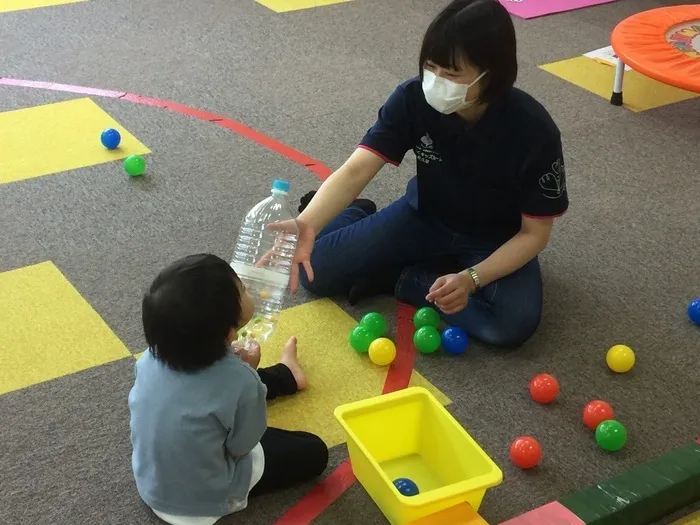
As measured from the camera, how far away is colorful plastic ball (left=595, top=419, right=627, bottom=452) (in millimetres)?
1581

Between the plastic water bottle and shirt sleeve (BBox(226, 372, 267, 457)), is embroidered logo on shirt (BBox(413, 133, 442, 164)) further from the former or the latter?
shirt sleeve (BBox(226, 372, 267, 457))

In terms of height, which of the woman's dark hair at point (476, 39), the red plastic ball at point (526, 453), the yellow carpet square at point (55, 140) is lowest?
the red plastic ball at point (526, 453)

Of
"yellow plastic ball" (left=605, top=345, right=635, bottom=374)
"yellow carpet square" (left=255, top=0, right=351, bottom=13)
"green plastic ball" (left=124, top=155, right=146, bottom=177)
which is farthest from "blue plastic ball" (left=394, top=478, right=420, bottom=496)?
"yellow carpet square" (left=255, top=0, right=351, bottom=13)

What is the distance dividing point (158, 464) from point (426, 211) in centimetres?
88

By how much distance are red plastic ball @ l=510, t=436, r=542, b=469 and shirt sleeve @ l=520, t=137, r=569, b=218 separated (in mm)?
464

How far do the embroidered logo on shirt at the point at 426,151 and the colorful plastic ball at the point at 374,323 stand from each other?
1.11ft

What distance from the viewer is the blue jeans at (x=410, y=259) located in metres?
1.85

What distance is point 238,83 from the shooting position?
3021 millimetres

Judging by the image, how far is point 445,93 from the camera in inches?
65.0

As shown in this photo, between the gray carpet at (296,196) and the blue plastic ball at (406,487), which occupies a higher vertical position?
the blue plastic ball at (406,487)

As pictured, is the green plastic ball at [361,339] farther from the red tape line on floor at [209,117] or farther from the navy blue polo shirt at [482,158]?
the red tape line on floor at [209,117]

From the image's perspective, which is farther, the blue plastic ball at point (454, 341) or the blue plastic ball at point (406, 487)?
the blue plastic ball at point (454, 341)

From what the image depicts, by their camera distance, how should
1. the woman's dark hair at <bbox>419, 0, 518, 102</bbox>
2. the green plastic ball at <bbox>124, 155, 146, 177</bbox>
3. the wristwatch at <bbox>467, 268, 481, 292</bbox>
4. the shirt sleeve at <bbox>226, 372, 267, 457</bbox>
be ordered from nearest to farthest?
the shirt sleeve at <bbox>226, 372, 267, 457</bbox> < the woman's dark hair at <bbox>419, 0, 518, 102</bbox> < the wristwatch at <bbox>467, 268, 481, 292</bbox> < the green plastic ball at <bbox>124, 155, 146, 177</bbox>

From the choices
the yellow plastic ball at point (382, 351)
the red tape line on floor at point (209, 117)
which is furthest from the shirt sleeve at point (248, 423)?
the red tape line on floor at point (209, 117)
